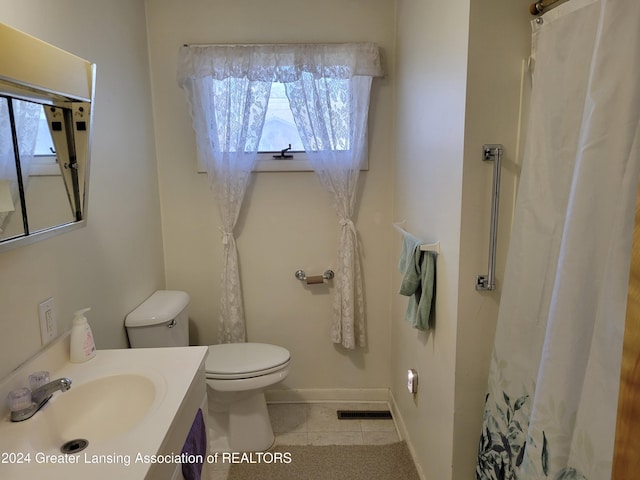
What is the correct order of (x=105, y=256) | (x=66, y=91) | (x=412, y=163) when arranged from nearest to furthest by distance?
1. (x=66, y=91)
2. (x=105, y=256)
3. (x=412, y=163)

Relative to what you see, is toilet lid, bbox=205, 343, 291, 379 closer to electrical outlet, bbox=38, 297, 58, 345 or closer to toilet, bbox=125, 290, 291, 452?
toilet, bbox=125, 290, 291, 452

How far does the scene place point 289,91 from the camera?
2.37 m

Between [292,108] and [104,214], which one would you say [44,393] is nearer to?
[104,214]

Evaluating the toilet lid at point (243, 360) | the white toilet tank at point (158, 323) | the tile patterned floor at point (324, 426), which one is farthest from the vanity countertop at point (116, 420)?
the tile patterned floor at point (324, 426)

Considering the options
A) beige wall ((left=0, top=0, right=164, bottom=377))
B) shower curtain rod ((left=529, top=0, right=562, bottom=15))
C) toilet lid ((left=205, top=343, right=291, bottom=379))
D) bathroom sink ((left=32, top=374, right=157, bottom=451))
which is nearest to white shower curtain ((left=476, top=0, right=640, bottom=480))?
shower curtain rod ((left=529, top=0, right=562, bottom=15))

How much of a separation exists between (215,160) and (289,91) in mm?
550

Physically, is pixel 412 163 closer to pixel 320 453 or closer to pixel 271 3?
pixel 271 3

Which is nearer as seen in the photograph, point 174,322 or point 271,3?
point 174,322

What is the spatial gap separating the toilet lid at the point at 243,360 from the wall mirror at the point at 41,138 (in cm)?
100

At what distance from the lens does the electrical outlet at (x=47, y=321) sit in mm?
1404

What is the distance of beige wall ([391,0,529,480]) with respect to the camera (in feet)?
4.57

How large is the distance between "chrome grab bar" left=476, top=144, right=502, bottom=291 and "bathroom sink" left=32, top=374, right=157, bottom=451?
1119 millimetres

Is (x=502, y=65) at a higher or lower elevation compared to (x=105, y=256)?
higher

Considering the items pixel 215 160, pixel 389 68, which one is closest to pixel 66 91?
pixel 215 160
